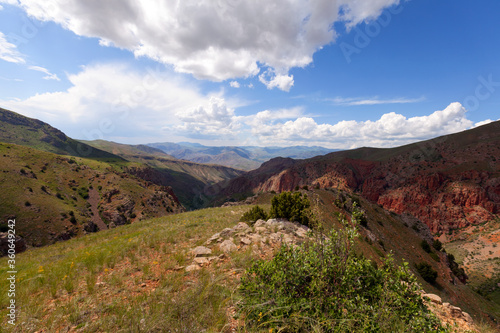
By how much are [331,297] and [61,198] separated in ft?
272

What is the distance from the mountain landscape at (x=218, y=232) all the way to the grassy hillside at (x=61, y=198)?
0.32m

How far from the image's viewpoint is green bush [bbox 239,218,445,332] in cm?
305

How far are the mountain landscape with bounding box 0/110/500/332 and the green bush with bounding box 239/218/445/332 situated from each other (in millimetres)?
480

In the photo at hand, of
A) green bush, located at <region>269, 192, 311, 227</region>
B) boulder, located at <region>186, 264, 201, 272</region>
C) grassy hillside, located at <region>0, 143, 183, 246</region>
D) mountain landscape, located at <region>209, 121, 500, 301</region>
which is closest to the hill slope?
mountain landscape, located at <region>209, 121, 500, 301</region>

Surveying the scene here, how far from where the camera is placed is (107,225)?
203 feet

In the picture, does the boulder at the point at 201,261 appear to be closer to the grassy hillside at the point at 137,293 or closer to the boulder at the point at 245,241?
the grassy hillside at the point at 137,293

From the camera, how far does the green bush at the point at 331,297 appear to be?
305 centimetres

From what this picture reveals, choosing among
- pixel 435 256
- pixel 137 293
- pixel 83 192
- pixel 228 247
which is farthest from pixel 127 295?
pixel 83 192

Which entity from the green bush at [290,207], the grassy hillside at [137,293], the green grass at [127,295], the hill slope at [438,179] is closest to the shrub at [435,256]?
the green bush at [290,207]

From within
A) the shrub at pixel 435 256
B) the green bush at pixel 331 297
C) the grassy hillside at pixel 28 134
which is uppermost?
the grassy hillside at pixel 28 134

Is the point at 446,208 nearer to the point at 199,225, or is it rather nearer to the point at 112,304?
the point at 199,225

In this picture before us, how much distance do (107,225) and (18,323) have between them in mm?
73280

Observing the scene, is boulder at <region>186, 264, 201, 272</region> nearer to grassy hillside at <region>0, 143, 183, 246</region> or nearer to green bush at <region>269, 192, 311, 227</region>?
green bush at <region>269, 192, 311, 227</region>

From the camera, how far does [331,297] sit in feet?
10.9
